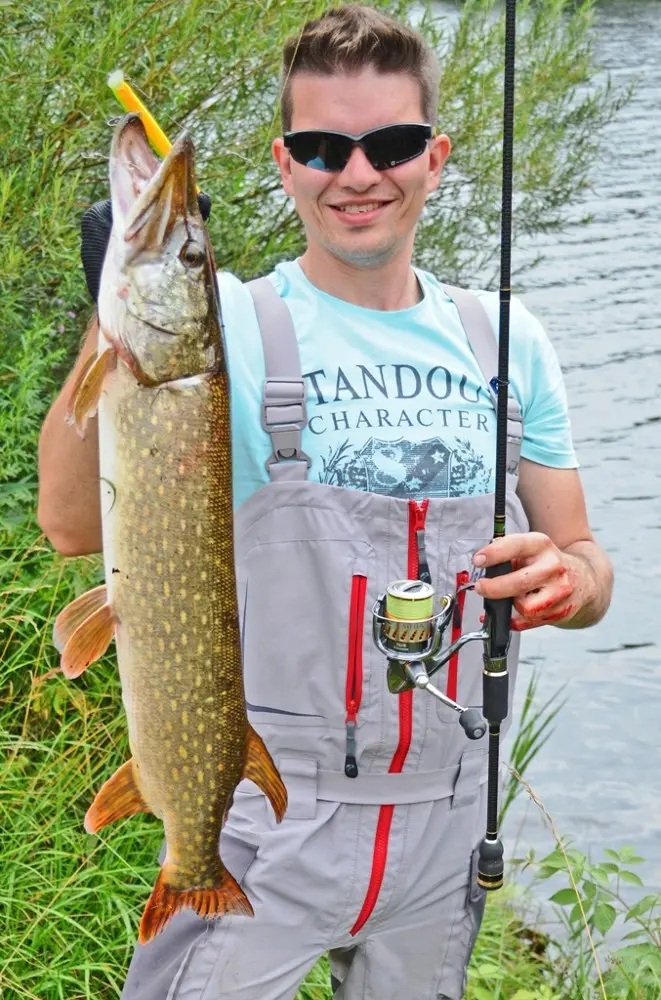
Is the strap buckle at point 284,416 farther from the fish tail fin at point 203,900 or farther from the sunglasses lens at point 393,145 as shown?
the fish tail fin at point 203,900

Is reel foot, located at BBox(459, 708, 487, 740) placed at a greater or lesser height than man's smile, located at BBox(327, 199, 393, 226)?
lesser

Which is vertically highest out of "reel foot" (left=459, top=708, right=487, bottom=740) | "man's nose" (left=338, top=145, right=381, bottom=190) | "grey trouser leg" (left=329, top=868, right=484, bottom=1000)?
"man's nose" (left=338, top=145, right=381, bottom=190)

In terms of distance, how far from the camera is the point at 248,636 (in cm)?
238

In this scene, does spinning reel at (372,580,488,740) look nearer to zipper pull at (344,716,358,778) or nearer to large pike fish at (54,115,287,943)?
zipper pull at (344,716,358,778)

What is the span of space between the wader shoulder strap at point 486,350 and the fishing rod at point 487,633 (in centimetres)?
6

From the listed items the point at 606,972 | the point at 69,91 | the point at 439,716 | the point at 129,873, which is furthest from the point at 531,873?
the point at 69,91

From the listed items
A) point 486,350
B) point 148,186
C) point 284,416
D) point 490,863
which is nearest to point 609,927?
point 490,863

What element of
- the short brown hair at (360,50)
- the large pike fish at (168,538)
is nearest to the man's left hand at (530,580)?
A: the large pike fish at (168,538)

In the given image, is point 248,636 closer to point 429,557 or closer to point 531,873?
point 429,557

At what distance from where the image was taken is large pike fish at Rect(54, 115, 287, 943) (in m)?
1.93

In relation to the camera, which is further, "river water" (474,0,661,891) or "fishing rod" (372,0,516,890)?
"river water" (474,0,661,891)

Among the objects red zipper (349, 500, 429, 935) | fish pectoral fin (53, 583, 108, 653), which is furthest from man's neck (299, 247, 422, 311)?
fish pectoral fin (53, 583, 108, 653)

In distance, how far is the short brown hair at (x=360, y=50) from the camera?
8.05 feet

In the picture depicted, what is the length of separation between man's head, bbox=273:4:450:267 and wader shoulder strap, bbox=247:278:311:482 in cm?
22
